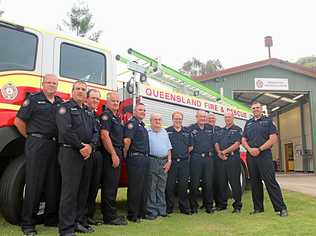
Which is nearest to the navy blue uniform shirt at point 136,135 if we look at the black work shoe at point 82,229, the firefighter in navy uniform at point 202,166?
the firefighter in navy uniform at point 202,166

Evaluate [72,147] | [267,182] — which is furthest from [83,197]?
[267,182]

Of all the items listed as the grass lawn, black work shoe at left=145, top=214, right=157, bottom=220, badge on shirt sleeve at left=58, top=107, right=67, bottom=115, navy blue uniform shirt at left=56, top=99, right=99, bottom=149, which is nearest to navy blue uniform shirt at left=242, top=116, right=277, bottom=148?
the grass lawn

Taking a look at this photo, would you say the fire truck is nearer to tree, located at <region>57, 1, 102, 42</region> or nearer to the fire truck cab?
the fire truck cab

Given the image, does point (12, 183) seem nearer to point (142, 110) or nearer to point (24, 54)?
point (24, 54)

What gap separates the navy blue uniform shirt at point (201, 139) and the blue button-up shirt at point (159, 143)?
68 centimetres

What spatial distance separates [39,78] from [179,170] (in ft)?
9.25

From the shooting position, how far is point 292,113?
2700 centimetres

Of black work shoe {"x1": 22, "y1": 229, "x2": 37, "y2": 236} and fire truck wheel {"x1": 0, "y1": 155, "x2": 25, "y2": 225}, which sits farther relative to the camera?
fire truck wheel {"x1": 0, "y1": 155, "x2": 25, "y2": 225}

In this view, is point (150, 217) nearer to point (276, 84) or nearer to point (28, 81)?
point (28, 81)

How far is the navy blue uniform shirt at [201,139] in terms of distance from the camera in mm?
7086

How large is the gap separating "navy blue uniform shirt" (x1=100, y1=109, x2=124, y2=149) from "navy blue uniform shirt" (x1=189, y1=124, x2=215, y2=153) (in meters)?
1.81

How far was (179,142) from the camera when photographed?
Answer: 6867mm

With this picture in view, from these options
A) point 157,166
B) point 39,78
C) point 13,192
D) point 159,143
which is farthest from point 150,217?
point 39,78

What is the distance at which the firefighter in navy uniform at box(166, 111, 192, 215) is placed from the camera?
6.77 meters
